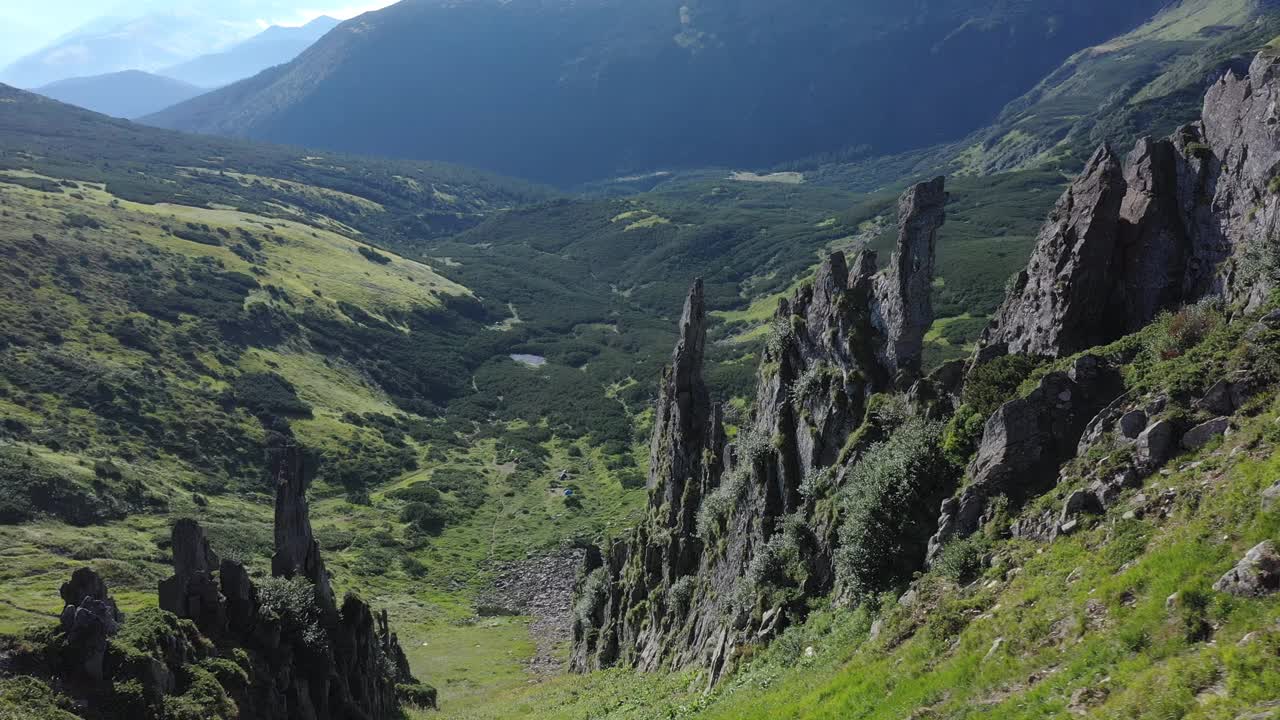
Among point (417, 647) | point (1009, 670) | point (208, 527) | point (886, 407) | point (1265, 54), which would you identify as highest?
point (1265, 54)

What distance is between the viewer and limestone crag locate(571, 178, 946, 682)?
33.9m

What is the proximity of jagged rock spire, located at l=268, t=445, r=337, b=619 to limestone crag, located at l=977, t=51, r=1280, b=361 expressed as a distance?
36.6 metres

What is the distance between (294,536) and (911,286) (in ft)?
117

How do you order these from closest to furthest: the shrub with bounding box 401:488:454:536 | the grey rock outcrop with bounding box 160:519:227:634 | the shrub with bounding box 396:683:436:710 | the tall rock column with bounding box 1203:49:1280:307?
1. the tall rock column with bounding box 1203:49:1280:307
2. the grey rock outcrop with bounding box 160:519:227:634
3. the shrub with bounding box 396:683:436:710
4. the shrub with bounding box 401:488:454:536

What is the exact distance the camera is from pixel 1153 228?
27484mm

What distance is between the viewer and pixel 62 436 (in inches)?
4909

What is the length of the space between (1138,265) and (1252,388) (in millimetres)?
10135

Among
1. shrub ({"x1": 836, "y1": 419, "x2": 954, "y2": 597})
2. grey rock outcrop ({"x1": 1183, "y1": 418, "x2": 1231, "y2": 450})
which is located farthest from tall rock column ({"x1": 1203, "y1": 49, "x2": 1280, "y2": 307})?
shrub ({"x1": 836, "y1": 419, "x2": 954, "y2": 597})

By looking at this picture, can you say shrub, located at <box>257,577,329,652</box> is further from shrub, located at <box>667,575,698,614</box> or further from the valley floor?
the valley floor

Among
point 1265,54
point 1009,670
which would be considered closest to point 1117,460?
point 1009,670

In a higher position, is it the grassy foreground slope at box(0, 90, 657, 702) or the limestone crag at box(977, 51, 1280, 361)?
the limestone crag at box(977, 51, 1280, 361)

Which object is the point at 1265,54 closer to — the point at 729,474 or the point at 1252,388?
the point at 1252,388

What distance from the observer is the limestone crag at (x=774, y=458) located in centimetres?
3394

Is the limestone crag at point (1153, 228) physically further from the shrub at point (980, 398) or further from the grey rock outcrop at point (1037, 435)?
the grey rock outcrop at point (1037, 435)
